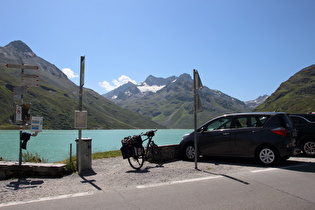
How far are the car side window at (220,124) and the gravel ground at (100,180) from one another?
1678 millimetres

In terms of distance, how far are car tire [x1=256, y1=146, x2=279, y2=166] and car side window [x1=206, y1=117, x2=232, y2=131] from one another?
1.63 meters

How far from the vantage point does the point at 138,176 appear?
26.5 ft

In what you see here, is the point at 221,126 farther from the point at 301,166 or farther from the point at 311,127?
the point at 311,127

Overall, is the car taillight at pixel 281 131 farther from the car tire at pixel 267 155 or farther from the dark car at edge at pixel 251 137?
the car tire at pixel 267 155

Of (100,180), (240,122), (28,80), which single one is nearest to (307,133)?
(240,122)

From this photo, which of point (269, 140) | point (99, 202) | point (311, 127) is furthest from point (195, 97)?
point (311, 127)

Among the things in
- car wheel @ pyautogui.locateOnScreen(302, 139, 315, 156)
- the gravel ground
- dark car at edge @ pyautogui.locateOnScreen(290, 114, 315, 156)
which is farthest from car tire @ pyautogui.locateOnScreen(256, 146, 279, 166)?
car wheel @ pyautogui.locateOnScreen(302, 139, 315, 156)

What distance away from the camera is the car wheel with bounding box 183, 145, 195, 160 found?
1121 cm

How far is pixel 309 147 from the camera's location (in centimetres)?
1189

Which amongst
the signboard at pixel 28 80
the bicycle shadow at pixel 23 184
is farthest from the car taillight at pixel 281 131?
the signboard at pixel 28 80

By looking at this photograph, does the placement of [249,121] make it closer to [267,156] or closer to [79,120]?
[267,156]

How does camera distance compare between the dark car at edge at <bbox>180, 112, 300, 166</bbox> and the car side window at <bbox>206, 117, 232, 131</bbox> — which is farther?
the car side window at <bbox>206, 117, 232, 131</bbox>

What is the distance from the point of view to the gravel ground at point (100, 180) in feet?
20.6

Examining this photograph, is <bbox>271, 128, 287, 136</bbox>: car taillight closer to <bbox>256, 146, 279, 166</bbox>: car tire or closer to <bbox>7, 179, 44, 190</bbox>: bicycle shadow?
<bbox>256, 146, 279, 166</bbox>: car tire
